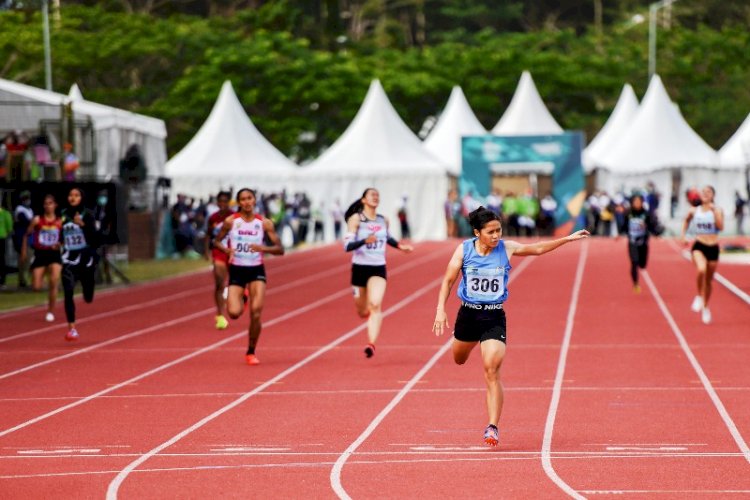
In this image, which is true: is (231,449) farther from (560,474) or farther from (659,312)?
(659,312)

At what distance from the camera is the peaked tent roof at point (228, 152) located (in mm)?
54500

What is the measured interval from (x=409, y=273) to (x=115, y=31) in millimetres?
40031

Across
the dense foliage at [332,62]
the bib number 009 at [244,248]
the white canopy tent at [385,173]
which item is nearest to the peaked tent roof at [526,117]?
the white canopy tent at [385,173]

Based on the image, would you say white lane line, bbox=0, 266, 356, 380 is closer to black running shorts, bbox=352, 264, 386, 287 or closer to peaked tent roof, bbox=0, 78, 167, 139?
black running shorts, bbox=352, 264, 386, 287

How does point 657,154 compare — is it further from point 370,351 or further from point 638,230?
point 370,351

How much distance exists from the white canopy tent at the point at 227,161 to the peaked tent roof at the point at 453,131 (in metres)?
7.29

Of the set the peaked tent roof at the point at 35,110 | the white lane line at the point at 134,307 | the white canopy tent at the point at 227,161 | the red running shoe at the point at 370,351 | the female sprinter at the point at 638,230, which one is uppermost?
the peaked tent roof at the point at 35,110

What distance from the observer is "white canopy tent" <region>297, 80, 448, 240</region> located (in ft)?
183

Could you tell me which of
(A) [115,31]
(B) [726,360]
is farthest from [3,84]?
(A) [115,31]

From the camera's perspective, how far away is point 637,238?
92.1 feet

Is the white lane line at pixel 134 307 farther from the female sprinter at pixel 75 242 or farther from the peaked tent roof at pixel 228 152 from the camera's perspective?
the peaked tent roof at pixel 228 152

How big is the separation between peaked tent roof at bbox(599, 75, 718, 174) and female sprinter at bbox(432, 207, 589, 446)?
→ 47039 mm

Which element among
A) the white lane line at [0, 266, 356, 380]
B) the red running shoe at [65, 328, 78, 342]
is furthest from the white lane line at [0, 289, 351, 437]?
the red running shoe at [65, 328, 78, 342]

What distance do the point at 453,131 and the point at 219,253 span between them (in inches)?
1666
